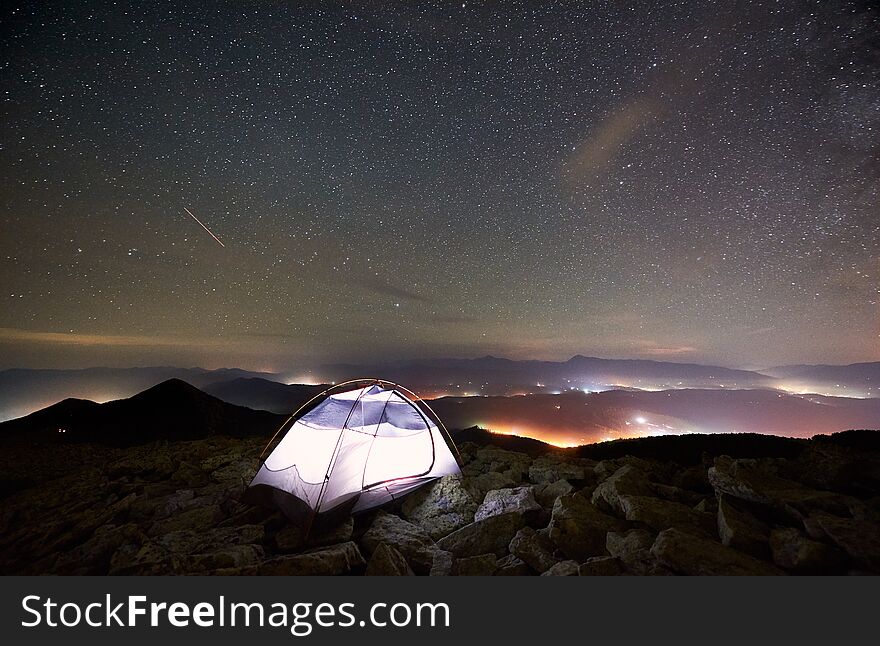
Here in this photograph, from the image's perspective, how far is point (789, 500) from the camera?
155 inches

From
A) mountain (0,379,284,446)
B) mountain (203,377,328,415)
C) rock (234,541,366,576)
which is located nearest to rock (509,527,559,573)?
rock (234,541,366,576)

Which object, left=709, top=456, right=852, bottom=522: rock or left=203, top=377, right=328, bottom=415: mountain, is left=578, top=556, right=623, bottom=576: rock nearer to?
left=709, top=456, right=852, bottom=522: rock

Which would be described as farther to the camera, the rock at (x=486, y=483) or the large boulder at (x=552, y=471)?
the large boulder at (x=552, y=471)

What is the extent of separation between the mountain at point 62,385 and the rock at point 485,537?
80.8ft

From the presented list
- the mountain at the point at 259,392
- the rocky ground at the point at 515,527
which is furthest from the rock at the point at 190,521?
the mountain at the point at 259,392

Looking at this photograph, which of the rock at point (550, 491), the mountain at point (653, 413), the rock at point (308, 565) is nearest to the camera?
the rock at point (308, 565)

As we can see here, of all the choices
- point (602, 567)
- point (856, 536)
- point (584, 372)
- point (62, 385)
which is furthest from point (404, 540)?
point (584, 372)

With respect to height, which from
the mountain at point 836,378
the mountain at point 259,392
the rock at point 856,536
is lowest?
the mountain at point 259,392

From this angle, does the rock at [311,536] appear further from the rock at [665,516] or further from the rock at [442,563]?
the rock at [665,516]

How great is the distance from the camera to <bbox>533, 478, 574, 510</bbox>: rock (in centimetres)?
583

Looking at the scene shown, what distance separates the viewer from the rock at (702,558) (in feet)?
11.2

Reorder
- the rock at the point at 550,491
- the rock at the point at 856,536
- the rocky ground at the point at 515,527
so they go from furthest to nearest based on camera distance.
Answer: the rock at the point at 550,491 → the rocky ground at the point at 515,527 → the rock at the point at 856,536
